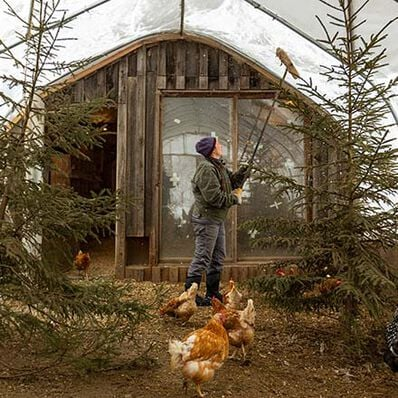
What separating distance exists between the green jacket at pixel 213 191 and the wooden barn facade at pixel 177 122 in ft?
5.65

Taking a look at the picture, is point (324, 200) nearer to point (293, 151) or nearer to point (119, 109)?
point (293, 151)

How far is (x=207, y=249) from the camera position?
5.03 m

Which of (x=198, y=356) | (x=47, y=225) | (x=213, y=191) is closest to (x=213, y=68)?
(x=213, y=191)

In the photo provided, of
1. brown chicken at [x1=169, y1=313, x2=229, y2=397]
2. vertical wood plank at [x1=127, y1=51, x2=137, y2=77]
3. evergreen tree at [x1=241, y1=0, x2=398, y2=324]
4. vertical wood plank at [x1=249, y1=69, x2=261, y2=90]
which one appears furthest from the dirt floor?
vertical wood plank at [x1=127, y1=51, x2=137, y2=77]

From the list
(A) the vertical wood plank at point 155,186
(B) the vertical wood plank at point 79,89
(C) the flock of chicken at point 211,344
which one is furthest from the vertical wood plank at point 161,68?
(C) the flock of chicken at point 211,344

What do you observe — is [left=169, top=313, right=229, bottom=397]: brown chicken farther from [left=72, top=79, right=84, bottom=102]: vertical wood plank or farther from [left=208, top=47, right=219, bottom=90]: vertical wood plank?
[left=72, top=79, right=84, bottom=102]: vertical wood plank

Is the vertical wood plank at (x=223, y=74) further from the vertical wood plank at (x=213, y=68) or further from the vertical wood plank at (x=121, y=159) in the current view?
the vertical wood plank at (x=121, y=159)

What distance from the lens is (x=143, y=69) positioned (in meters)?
6.91

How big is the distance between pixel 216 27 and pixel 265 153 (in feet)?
5.40

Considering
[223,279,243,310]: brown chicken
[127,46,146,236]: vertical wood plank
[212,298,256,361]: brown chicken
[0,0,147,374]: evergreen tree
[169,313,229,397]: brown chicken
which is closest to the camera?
[169,313,229,397]: brown chicken

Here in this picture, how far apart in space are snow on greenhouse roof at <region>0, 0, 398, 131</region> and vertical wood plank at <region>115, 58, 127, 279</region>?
452mm

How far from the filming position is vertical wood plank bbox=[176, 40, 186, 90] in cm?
688

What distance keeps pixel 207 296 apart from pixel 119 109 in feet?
9.23

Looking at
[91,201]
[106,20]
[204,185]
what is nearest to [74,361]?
[91,201]
